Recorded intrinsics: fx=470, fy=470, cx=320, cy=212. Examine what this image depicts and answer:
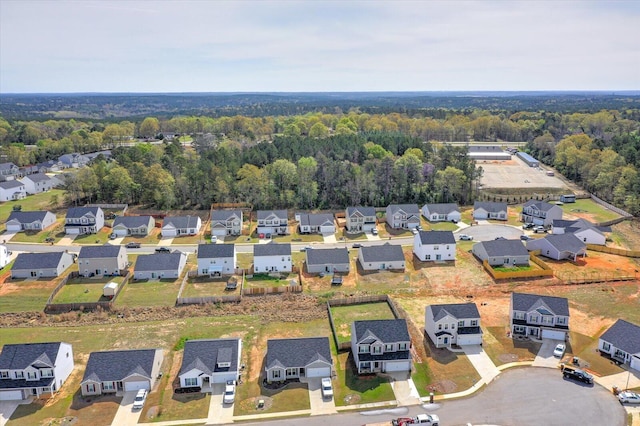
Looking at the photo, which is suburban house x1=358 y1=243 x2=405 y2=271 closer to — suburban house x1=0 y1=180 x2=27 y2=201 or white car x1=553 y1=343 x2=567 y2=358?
white car x1=553 y1=343 x2=567 y2=358

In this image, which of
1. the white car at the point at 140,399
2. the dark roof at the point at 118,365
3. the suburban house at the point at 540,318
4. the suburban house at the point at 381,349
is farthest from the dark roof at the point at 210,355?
the suburban house at the point at 540,318

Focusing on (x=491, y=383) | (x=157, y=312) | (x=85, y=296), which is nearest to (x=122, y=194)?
(x=85, y=296)

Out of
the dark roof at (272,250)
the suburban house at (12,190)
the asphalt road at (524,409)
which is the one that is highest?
the suburban house at (12,190)

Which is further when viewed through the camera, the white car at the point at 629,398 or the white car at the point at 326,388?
the white car at the point at 326,388

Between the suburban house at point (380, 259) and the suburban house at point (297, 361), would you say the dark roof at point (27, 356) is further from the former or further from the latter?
the suburban house at point (380, 259)

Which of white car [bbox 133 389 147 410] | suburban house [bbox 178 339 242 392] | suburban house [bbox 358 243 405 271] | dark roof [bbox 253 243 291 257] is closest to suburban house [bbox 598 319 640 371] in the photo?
suburban house [bbox 358 243 405 271]

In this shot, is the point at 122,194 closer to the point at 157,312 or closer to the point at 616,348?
the point at 157,312
